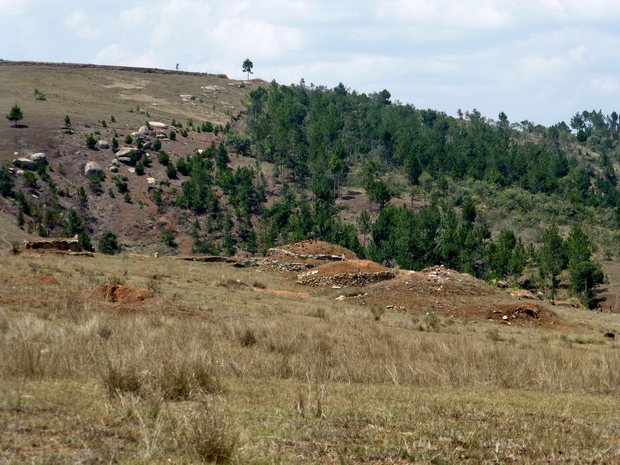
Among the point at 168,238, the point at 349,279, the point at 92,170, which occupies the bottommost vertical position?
the point at 168,238

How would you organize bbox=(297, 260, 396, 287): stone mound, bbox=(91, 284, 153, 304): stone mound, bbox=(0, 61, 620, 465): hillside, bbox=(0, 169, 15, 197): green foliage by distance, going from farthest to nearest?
bbox=(0, 169, 15, 197): green foliage → bbox=(297, 260, 396, 287): stone mound → bbox=(91, 284, 153, 304): stone mound → bbox=(0, 61, 620, 465): hillside

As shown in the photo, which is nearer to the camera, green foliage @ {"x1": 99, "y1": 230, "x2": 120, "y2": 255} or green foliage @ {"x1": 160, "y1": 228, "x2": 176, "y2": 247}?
green foliage @ {"x1": 99, "y1": 230, "x2": 120, "y2": 255}

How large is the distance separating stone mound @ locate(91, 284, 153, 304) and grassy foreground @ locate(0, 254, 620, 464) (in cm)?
145

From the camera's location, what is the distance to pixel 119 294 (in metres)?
18.1

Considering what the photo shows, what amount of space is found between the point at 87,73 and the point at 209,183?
71.9m

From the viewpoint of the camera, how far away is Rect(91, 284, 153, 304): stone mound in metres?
17.9

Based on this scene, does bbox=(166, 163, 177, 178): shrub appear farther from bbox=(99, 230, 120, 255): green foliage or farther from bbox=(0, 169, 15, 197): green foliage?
bbox=(99, 230, 120, 255): green foliage

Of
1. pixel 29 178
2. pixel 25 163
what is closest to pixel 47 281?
pixel 29 178

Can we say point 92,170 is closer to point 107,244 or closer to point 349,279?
point 107,244

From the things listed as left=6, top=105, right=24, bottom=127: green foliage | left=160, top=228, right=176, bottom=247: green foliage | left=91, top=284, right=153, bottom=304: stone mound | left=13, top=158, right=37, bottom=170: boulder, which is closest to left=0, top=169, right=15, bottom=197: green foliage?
left=13, top=158, right=37, bottom=170: boulder

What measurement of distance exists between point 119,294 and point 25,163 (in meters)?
69.5

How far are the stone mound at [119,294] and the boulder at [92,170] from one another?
70.4m

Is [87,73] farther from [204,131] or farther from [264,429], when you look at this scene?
[264,429]

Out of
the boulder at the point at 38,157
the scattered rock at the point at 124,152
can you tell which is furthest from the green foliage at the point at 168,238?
the boulder at the point at 38,157
